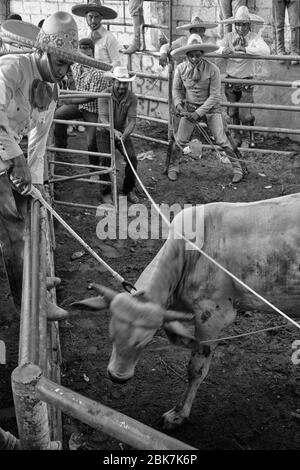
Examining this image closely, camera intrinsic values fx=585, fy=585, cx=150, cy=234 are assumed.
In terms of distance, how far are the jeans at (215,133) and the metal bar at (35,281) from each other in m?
5.24

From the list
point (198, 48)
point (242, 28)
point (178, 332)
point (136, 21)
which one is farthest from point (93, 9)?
point (178, 332)

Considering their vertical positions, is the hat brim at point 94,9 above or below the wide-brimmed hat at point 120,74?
above

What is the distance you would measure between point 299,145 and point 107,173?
4110mm

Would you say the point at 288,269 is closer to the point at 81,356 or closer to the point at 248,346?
the point at 248,346

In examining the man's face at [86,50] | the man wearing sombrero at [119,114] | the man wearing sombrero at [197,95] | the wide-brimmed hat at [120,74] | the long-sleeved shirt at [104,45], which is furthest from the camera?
the long-sleeved shirt at [104,45]

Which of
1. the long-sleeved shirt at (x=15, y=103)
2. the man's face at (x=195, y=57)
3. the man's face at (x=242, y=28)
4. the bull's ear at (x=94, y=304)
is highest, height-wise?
the man's face at (x=242, y=28)

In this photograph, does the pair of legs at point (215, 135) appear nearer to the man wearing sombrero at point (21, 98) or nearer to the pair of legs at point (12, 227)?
the man wearing sombrero at point (21, 98)

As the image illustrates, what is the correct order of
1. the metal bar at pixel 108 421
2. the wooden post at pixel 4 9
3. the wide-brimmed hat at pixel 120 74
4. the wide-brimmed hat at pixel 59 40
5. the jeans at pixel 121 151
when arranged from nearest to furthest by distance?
the metal bar at pixel 108 421
the wide-brimmed hat at pixel 59 40
the wide-brimmed hat at pixel 120 74
the jeans at pixel 121 151
the wooden post at pixel 4 9

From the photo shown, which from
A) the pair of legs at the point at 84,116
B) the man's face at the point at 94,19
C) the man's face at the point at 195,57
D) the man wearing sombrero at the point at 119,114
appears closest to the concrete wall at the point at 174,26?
the man's face at the point at 94,19

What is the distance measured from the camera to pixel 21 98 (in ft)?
14.1

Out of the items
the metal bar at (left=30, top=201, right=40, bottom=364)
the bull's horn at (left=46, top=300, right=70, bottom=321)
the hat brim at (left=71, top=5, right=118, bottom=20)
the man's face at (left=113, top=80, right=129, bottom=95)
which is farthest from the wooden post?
the bull's horn at (left=46, top=300, right=70, bottom=321)

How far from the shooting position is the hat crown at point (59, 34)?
4.27 meters

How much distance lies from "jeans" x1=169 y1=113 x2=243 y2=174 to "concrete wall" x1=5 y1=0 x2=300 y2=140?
2.10 meters

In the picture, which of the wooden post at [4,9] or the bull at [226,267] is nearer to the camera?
the bull at [226,267]
